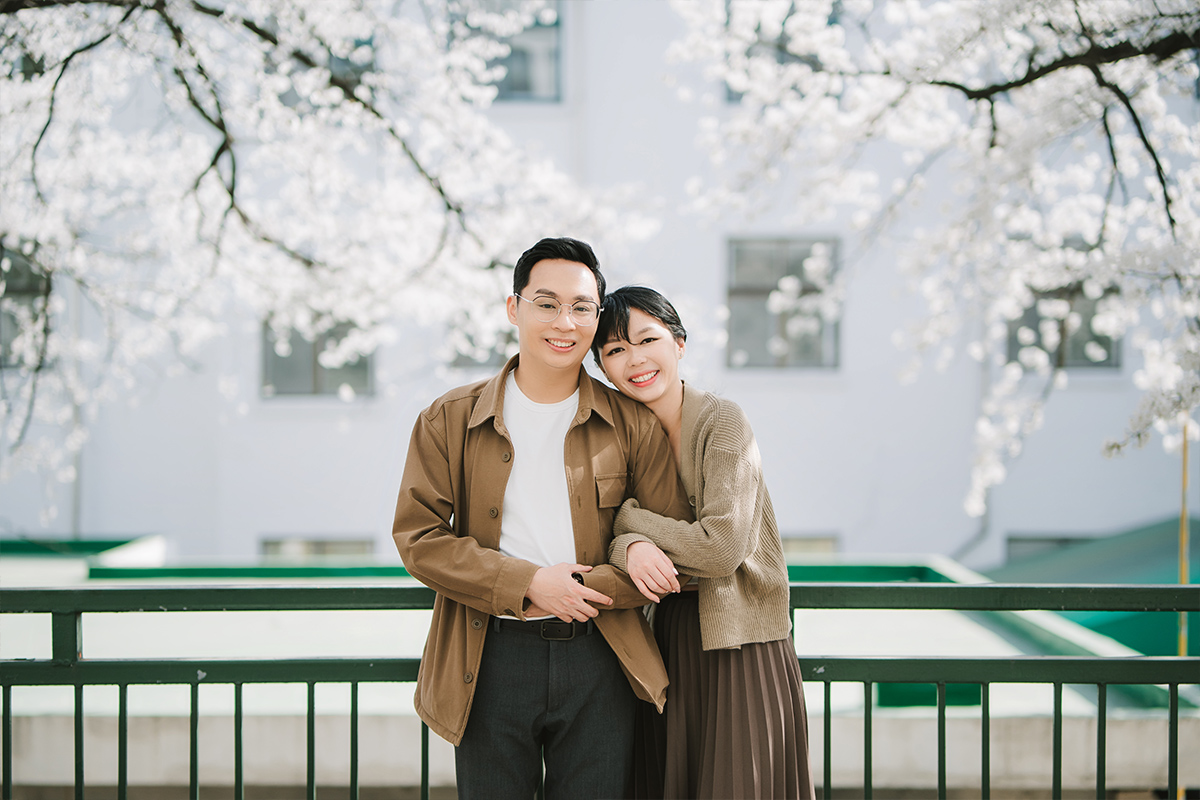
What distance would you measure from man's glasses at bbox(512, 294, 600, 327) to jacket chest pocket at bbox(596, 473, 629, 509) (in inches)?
14.7

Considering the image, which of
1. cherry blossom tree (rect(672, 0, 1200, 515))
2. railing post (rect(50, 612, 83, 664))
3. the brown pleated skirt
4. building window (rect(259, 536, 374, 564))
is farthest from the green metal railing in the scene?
building window (rect(259, 536, 374, 564))

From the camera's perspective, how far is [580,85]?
372 inches

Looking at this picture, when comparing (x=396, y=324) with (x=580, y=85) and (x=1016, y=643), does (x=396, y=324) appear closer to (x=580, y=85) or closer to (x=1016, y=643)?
(x=580, y=85)

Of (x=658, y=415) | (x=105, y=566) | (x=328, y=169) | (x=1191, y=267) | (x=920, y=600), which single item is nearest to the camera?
(x=658, y=415)

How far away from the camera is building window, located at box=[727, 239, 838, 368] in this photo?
973 centimetres

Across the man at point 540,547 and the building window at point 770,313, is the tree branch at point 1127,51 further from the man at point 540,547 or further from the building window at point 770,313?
the building window at point 770,313

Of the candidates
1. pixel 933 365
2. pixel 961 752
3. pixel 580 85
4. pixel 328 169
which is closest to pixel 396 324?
pixel 328 169

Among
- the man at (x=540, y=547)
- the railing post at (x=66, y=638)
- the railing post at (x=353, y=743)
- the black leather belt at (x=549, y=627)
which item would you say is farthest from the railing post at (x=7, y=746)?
the black leather belt at (x=549, y=627)

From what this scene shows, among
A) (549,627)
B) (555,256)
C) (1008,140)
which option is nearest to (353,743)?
(549,627)

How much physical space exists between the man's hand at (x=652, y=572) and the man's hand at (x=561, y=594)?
9 centimetres

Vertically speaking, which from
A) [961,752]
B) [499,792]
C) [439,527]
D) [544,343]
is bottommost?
Answer: [961,752]

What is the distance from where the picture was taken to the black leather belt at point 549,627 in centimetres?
179

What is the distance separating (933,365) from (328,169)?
7325mm

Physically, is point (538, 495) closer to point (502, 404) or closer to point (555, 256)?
point (502, 404)
